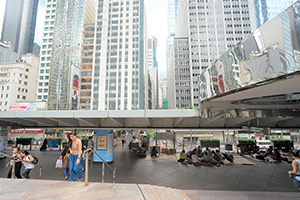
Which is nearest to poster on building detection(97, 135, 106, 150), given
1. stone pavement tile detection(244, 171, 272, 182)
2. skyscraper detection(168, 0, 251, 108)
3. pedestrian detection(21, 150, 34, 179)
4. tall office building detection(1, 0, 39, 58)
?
pedestrian detection(21, 150, 34, 179)

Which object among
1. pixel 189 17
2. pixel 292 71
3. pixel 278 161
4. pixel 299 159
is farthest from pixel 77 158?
pixel 189 17

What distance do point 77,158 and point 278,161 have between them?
47.6 feet

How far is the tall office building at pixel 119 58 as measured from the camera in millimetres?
59562

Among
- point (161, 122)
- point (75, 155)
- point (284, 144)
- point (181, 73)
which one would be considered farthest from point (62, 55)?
point (284, 144)

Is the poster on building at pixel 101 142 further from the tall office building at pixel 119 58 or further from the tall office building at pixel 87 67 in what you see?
the tall office building at pixel 87 67

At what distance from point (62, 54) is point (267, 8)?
87.2 metres

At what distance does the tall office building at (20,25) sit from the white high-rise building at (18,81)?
39246mm

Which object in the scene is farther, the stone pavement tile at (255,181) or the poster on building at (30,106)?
the poster on building at (30,106)

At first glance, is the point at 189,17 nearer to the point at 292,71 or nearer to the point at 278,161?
the point at 278,161

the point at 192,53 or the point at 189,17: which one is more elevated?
the point at 189,17

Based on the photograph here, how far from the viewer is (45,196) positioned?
3949mm

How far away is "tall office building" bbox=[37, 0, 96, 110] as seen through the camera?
5925cm

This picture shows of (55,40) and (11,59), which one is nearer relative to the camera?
(55,40)

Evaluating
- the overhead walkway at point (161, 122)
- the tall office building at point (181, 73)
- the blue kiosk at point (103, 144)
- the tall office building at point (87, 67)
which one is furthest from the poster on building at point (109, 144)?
the tall office building at point (181, 73)
